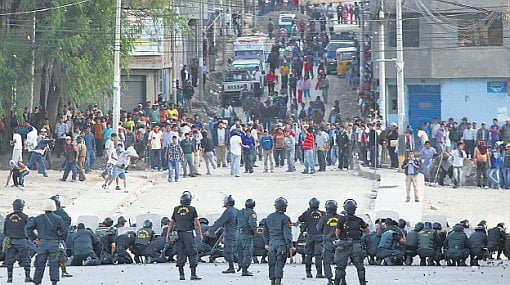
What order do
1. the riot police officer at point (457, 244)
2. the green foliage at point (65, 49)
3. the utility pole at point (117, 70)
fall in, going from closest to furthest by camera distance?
the riot police officer at point (457, 244), the utility pole at point (117, 70), the green foliage at point (65, 49)

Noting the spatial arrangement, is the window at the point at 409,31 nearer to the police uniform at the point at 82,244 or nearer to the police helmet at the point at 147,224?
the police helmet at the point at 147,224

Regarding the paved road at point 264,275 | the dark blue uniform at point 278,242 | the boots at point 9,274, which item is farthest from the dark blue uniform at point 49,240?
the dark blue uniform at point 278,242

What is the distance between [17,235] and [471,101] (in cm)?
3182

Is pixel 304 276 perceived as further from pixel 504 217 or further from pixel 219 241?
pixel 504 217

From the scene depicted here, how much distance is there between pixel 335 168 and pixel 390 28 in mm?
12008

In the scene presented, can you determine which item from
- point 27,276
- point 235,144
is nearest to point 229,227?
point 27,276

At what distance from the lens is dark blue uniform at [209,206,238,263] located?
23094 millimetres

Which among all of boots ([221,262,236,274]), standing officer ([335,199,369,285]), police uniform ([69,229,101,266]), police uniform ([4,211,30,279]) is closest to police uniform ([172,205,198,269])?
boots ([221,262,236,274])

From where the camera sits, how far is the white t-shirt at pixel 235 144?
126ft

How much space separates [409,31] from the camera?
170ft

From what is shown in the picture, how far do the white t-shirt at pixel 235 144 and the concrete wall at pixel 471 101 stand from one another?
591 inches

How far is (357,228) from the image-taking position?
67.9ft

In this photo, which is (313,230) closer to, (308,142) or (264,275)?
(264,275)

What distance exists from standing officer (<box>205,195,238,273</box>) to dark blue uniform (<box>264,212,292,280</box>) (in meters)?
1.42
